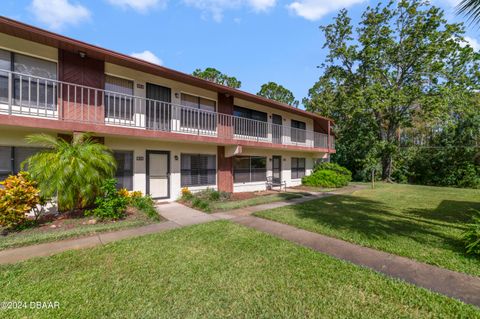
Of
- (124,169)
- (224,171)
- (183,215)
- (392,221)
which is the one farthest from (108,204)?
(392,221)

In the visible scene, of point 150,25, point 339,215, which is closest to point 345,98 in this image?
point 339,215

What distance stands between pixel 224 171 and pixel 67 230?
706 centimetres

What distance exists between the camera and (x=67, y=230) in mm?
5406

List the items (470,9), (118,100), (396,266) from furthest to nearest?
(118,100), (396,266), (470,9)

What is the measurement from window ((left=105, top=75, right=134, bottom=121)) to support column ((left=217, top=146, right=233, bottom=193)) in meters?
4.50

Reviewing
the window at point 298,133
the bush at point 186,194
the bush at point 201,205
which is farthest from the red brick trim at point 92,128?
the window at point 298,133

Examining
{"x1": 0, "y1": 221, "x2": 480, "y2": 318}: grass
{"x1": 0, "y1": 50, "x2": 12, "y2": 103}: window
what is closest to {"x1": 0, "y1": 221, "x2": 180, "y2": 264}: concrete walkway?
{"x1": 0, "y1": 221, "x2": 480, "y2": 318}: grass

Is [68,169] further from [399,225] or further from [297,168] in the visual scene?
[297,168]

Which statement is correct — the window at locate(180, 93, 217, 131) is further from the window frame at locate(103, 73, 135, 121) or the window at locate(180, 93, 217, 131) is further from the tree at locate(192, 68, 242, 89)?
the tree at locate(192, 68, 242, 89)

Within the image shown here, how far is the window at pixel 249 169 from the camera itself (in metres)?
12.5

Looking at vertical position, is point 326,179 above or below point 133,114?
below

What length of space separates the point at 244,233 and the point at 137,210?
13.3 feet

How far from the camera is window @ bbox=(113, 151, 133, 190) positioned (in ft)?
27.2

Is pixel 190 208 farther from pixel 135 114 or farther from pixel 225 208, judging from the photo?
pixel 135 114
